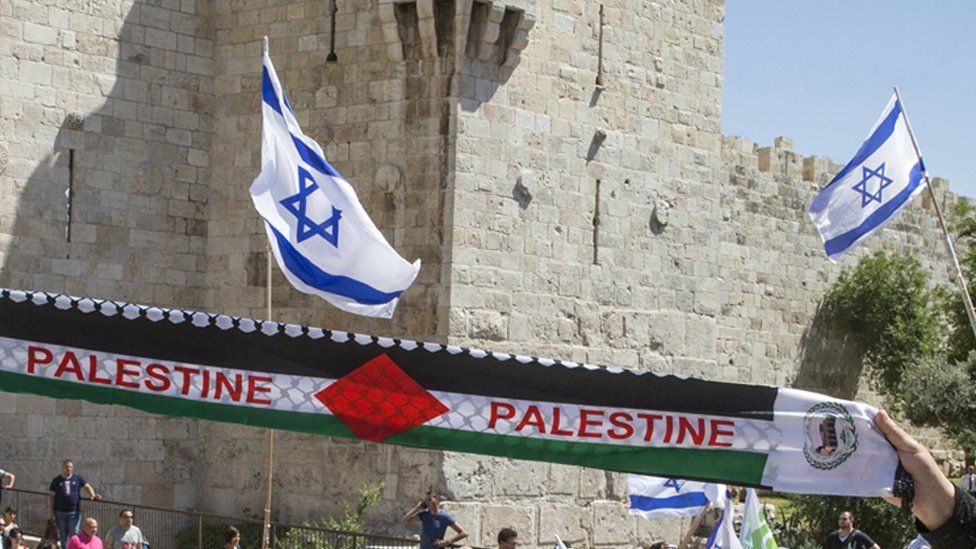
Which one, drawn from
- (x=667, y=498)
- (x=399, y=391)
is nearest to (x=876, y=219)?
(x=667, y=498)

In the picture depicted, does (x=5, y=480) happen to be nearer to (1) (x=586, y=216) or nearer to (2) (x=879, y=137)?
(1) (x=586, y=216)

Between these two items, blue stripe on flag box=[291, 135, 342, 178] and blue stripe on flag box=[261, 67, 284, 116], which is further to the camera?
blue stripe on flag box=[261, 67, 284, 116]

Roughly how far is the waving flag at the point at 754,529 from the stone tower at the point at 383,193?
346 cm

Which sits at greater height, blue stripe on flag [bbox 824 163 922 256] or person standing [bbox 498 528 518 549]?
blue stripe on flag [bbox 824 163 922 256]

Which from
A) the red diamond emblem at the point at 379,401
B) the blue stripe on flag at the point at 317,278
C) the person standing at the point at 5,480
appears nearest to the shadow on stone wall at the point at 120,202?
the person standing at the point at 5,480

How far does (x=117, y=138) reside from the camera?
16234 millimetres

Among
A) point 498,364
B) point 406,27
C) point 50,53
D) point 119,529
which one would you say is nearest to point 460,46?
→ point 406,27

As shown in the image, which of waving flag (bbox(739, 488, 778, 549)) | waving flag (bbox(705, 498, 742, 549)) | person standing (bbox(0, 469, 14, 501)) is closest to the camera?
waving flag (bbox(739, 488, 778, 549))

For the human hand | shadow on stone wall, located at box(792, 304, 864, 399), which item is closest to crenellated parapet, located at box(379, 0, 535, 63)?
shadow on stone wall, located at box(792, 304, 864, 399)

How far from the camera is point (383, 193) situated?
51.2 feet

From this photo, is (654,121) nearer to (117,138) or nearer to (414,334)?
(414,334)

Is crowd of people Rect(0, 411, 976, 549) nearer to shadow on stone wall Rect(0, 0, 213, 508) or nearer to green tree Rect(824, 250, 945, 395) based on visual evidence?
shadow on stone wall Rect(0, 0, 213, 508)

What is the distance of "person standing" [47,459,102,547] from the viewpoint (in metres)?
14.4

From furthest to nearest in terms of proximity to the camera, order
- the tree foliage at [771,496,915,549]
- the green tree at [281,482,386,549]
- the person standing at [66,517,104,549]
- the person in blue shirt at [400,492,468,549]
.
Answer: the tree foliage at [771,496,915,549] < the green tree at [281,482,386,549] < the person in blue shirt at [400,492,468,549] < the person standing at [66,517,104,549]
